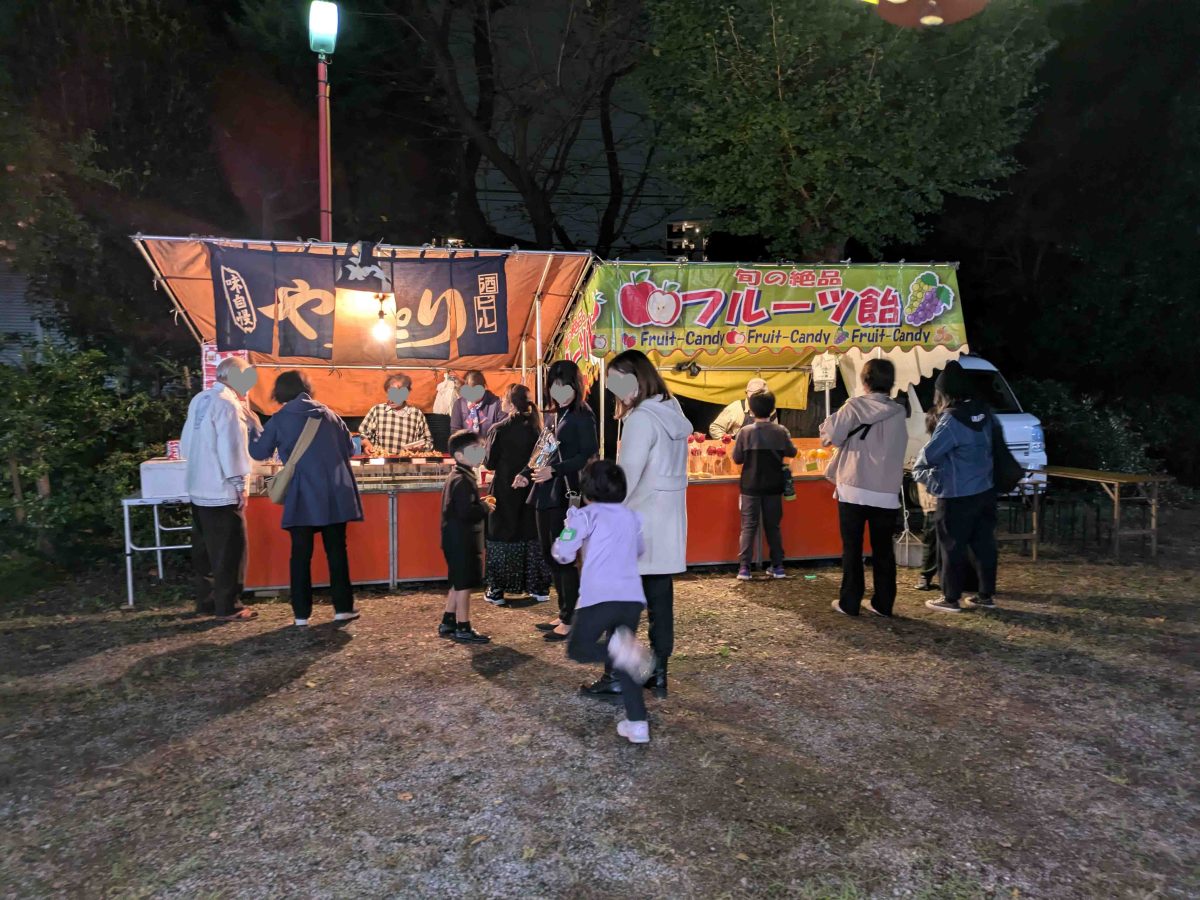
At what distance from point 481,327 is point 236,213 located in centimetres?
654

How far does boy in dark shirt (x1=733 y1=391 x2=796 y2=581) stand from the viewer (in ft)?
23.7

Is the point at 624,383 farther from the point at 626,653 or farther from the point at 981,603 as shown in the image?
the point at 981,603

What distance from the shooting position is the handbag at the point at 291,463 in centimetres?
562

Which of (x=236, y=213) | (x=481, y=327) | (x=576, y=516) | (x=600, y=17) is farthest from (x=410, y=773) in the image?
(x=600, y=17)

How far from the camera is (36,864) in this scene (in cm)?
305

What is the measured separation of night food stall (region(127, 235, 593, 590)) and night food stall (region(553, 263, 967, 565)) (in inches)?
33.1

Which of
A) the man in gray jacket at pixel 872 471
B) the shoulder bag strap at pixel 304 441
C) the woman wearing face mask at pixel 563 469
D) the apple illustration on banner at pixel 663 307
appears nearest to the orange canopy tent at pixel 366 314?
the apple illustration on banner at pixel 663 307

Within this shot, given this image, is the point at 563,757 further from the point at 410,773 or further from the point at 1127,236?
the point at 1127,236

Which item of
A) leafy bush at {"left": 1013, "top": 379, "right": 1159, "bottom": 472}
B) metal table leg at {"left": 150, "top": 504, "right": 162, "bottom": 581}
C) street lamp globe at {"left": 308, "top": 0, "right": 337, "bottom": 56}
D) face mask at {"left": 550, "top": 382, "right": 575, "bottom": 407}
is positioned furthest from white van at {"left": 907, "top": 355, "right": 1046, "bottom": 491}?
street lamp globe at {"left": 308, "top": 0, "right": 337, "bottom": 56}

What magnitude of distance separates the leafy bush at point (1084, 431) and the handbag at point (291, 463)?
12605 mm

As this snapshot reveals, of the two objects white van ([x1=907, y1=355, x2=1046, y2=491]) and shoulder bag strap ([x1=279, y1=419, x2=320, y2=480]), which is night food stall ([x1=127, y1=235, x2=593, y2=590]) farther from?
white van ([x1=907, y1=355, x2=1046, y2=491])

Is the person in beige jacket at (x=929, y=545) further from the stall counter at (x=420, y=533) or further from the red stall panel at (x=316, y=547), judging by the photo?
the red stall panel at (x=316, y=547)

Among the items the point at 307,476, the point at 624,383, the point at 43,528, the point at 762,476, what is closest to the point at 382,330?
the point at 307,476

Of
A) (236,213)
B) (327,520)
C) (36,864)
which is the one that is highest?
(236,213)
